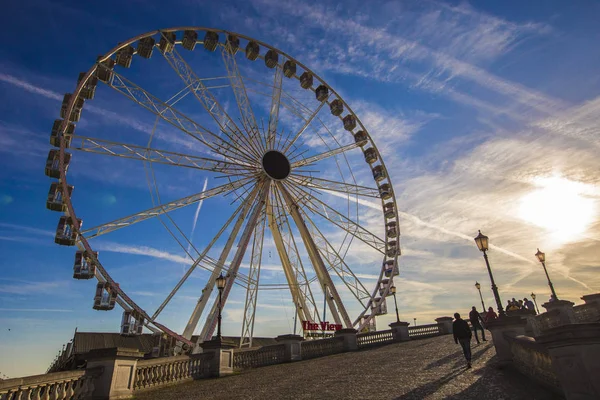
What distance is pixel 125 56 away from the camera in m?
21.0

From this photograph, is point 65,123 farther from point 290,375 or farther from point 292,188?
point 290,375

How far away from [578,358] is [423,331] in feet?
68.5

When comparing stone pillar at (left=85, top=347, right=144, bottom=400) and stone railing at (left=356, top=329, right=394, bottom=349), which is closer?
stone pillar at (left=85, top=347, right=144, bottom=400)

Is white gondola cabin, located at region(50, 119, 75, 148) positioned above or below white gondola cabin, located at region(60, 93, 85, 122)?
below

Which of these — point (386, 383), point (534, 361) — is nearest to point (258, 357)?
point (386, 383)

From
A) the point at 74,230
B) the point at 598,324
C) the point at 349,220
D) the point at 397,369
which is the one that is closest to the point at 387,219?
the point at 349,220

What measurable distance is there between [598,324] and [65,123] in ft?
73.7

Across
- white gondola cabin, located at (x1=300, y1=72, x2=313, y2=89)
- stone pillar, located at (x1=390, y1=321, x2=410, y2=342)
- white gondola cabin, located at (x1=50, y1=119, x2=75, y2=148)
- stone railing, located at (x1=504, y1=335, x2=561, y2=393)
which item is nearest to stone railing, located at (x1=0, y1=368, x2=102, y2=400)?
stone railing, located at (x1=504, y1=335, x2=561, y2=393)

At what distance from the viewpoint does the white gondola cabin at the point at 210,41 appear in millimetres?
23750

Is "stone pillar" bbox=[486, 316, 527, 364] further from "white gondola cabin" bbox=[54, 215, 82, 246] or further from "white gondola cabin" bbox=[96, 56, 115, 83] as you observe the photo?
"white gondola cabin" bbox=[96, 56, 115, 83]

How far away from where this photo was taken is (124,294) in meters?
18.9

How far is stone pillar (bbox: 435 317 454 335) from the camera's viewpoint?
2447cm

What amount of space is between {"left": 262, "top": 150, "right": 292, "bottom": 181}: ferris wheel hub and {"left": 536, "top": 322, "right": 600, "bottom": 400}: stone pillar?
19827 mm

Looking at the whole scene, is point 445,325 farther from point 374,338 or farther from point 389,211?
point 389,211
